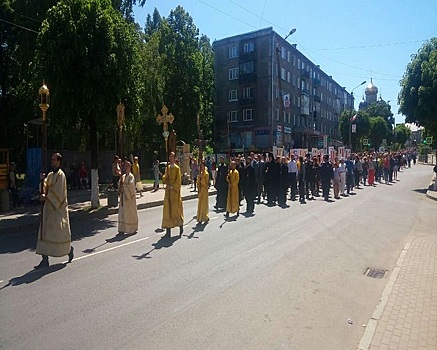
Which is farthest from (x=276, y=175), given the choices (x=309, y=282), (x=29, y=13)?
(x=29, y=13)

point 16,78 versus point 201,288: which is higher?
point 16,78

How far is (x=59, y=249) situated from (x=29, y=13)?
1796cm

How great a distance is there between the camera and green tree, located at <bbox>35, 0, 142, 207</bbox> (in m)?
13.1

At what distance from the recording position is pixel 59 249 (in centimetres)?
732

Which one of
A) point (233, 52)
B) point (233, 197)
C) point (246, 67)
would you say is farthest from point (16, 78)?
point (233, 52)

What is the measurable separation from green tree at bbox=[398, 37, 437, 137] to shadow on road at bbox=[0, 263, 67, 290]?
76.0ft

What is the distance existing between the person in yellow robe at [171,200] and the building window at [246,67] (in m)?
46.3

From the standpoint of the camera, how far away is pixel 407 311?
5.21 metres

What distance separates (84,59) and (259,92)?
139 feet

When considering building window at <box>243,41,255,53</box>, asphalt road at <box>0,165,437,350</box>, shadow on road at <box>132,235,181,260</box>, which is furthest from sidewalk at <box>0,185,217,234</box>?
building window at <box>243,41,255,53</box>

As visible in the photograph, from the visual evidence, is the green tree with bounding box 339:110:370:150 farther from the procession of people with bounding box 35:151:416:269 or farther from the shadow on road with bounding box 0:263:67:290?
the shadow on road with bounding box 0:263:67:290

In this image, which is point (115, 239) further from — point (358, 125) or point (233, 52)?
point (358, 125)

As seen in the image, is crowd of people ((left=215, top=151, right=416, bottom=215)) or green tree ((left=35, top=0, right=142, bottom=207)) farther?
crowd of people ((left=215, top=151, right=416, bottom=215))

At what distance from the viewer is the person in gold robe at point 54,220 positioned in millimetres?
7293
